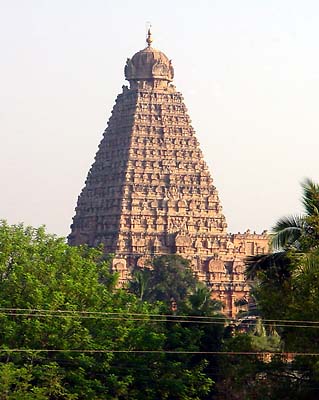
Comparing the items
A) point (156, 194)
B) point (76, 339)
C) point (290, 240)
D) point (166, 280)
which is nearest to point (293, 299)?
point (290, 240)

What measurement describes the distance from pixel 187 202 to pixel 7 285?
96.5 metres

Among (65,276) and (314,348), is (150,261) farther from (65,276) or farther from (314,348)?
(314,348)

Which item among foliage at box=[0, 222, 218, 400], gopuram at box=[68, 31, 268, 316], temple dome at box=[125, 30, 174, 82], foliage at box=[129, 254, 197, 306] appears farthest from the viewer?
temple dome at box=[125, 30, 174, 82]

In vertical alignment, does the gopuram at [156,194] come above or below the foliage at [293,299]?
above

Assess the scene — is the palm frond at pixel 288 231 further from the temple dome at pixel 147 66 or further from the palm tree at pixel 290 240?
the temple dome at pixel 147 66

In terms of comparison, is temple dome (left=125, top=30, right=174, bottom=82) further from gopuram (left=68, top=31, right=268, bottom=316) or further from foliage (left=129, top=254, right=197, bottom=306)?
foliage (left=129, top=254, right=197, bottom=306)

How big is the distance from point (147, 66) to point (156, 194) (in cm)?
1309

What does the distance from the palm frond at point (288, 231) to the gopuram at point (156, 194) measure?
10154 cm

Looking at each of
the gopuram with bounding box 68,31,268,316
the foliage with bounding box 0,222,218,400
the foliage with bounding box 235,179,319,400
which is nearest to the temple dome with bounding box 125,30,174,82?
the gopuram with bounding box 68,31,268,316

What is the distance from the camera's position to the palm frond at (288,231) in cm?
5303

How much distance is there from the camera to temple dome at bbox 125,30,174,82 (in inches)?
6412

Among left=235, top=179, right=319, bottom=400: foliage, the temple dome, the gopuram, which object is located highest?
the temple dome

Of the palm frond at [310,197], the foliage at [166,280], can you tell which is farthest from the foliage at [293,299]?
the foliage at [166,280]

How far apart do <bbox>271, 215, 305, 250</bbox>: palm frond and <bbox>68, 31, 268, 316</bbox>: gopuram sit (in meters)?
102
